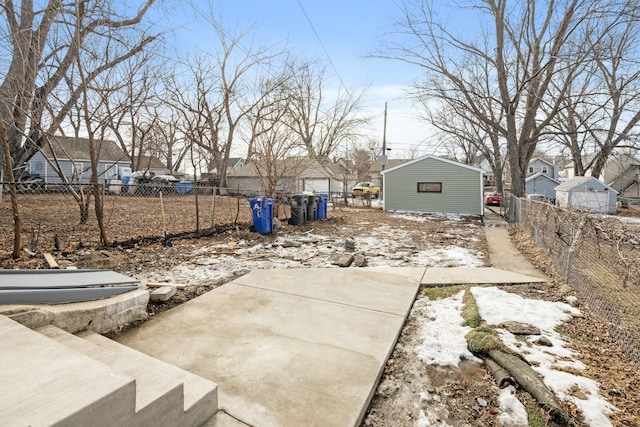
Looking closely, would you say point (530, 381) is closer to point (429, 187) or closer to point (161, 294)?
point (161, 294)

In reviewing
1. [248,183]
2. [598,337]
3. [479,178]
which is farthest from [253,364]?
[248,183]

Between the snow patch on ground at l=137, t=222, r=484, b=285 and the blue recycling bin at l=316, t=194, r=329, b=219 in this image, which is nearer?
the snow patch on ground at l=137, t=222, r=484, b=285

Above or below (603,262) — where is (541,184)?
above

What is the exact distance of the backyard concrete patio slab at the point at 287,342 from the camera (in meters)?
2.22

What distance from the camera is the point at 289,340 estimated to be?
3086mm

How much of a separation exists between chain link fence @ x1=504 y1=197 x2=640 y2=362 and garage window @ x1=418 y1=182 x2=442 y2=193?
1188 centimetres

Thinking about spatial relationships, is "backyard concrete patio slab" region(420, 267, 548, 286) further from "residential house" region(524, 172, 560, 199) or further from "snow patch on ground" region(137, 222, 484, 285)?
"residential house" region(524, 172, 560, 199)

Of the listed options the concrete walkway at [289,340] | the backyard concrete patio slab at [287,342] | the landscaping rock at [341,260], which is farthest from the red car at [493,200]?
the backyard concrete patio slab at [287,342]

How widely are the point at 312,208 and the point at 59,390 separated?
34.3ft

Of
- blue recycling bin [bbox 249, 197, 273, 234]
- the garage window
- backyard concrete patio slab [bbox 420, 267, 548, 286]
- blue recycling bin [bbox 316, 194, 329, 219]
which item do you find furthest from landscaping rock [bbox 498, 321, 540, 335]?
the garage window

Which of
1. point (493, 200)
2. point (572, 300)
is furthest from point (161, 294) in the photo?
point (493, 200)

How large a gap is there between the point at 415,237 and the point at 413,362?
712 cm

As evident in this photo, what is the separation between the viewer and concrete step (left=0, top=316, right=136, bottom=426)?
1.33 meters

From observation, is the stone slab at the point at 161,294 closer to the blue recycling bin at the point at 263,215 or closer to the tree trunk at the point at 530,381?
the tree trunk at the point at 530,381
